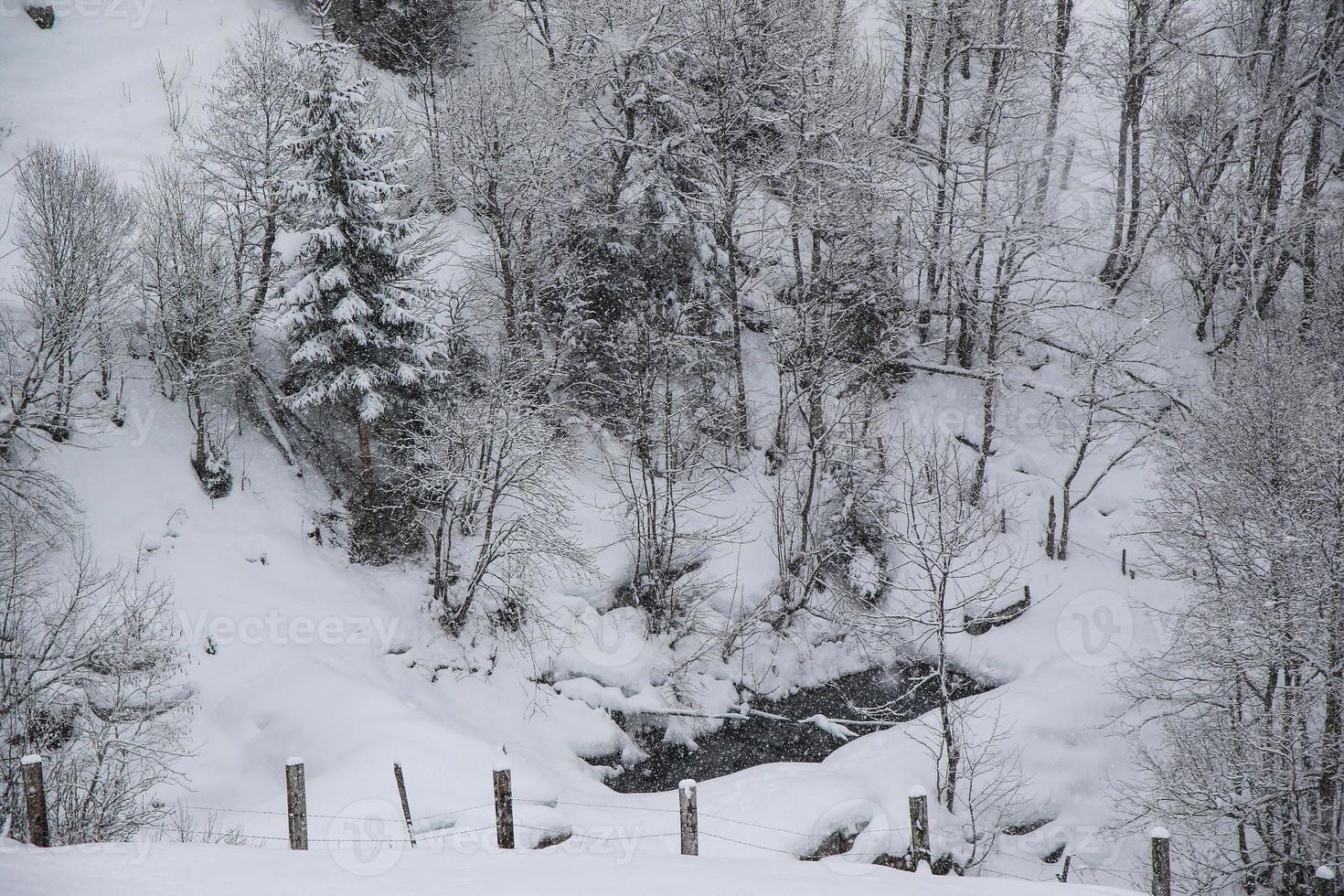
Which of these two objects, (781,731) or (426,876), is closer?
(426,876)

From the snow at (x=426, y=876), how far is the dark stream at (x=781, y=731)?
29.1 feet

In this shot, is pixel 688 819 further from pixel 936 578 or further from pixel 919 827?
pixel 936 578

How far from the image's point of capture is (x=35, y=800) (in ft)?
31.3

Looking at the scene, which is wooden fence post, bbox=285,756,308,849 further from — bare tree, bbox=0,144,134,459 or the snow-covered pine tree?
bare tree, bbox=0,144,134,459

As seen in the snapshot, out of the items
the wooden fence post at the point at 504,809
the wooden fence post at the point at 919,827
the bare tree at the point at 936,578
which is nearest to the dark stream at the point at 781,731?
the bare tree at the point at 936,578

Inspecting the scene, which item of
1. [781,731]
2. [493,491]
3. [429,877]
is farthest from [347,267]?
[781,731]

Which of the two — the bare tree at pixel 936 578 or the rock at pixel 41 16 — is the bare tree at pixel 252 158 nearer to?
the rock at pixel 41 16

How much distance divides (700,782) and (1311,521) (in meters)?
11.9

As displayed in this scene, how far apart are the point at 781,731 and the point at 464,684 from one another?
23.1 feet

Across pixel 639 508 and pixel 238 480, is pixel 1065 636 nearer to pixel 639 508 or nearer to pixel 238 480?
pixel 639 508

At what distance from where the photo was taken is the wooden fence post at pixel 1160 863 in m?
9.59

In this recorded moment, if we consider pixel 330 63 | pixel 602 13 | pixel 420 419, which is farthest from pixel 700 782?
pixel 602 13

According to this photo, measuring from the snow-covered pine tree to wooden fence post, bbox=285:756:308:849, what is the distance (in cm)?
942

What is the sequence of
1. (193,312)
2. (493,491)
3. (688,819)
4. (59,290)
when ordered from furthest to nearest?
(493,491), (193,312), (59,290), (688,819)
